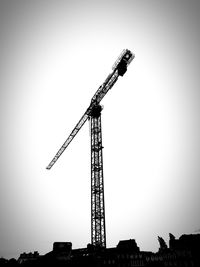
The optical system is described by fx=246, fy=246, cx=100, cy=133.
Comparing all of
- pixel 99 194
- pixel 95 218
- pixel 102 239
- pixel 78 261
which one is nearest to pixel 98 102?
pixel 99 194

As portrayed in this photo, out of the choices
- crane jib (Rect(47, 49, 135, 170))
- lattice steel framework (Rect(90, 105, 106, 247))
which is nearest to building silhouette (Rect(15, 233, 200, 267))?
lattice steel framework (Rect(90, 105, 106, 247))

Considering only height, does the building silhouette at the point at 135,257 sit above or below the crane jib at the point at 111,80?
below

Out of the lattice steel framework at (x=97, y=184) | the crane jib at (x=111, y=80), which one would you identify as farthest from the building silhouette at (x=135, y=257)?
the crane jib at (x=111, y=80)

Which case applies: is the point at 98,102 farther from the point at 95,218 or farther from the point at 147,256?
the point at 147,256

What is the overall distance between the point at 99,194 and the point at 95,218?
3284 mm

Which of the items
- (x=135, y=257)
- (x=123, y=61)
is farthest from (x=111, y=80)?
(x=135, y=257)

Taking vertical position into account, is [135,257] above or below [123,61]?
below

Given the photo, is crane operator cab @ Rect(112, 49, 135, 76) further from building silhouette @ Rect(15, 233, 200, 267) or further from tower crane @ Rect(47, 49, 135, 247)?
building silhouette @ Rect(15, 233, 200, 267)

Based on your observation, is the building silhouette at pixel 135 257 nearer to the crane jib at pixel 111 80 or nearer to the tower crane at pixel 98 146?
the tower crane at pixel 98 146

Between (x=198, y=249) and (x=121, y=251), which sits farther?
(x=121, y=251)

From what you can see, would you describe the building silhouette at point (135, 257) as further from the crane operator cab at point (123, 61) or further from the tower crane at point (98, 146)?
the crane operator cab at point (123, 61)

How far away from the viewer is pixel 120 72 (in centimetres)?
3556

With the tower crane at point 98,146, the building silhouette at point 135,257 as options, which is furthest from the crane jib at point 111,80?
the building silhouette at point 135,257

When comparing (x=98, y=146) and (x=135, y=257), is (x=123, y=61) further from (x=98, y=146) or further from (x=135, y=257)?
(x=135, y=257)
